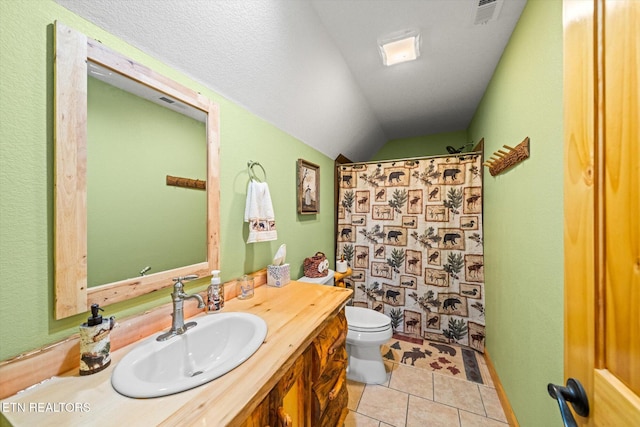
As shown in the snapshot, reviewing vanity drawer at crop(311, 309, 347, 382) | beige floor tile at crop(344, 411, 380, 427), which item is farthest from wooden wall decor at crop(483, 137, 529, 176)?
beige floor tile at crop(344, 411, 380, 427)

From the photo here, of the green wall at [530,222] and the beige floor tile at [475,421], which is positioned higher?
the green wall at [530,222]

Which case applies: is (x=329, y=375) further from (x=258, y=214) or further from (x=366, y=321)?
(x=258, y=214)

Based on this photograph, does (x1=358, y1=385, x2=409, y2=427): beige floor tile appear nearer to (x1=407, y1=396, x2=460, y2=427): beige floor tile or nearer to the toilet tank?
(x1=407, y1=396, x2=460, y2=427): beige floor tile

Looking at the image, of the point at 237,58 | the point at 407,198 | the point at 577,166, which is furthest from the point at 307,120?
the point at 577,166

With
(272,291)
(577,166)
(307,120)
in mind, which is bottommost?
(272,291)

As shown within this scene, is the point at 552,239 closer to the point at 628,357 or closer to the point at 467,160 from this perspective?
the point at 628,357

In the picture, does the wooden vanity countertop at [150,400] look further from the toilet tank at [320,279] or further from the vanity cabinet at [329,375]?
the toilet tank at [320,279]

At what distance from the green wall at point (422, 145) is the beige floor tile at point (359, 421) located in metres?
2.94

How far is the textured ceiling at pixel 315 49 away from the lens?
0.94m

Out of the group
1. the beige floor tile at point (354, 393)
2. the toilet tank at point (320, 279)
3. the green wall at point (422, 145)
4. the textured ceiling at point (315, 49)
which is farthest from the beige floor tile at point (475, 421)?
the green wall at point (422, 145)

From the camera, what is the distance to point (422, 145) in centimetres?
331

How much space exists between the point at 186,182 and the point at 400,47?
1.62 meters

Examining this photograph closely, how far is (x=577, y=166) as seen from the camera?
1.53 ft

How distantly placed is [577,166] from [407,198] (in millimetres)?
1989
